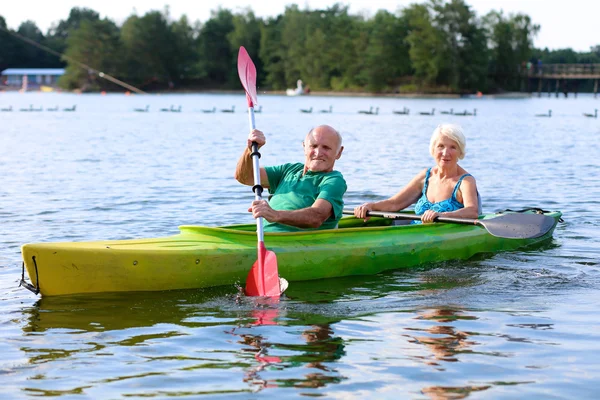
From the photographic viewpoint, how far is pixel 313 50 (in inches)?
4427

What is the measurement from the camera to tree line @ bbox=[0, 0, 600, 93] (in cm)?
9644

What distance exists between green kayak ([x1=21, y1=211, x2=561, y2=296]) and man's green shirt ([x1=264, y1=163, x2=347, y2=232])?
253 mm

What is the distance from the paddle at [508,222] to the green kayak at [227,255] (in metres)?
0.04

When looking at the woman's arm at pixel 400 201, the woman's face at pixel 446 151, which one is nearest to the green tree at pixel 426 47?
the woman's arm at pixel 400 201

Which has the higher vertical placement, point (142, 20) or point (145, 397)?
point (142, 20)

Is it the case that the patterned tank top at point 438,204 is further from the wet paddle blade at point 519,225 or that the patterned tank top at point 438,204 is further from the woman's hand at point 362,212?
→ the woman's hand at point 362,212

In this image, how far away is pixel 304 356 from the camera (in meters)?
5.76

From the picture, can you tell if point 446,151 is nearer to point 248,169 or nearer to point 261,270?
point 248,169

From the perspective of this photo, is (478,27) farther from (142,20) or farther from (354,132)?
(354,132)

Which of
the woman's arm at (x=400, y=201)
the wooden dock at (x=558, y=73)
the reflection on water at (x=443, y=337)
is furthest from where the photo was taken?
the wooden dock at (x=558, y=73)

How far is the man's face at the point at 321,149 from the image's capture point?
24.1ft

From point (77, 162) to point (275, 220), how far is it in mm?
15145

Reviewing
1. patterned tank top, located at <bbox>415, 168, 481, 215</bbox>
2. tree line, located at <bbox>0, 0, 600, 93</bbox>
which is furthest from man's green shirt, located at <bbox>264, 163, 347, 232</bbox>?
tree line, located at <bbox>0, 0, 600, 93</bbox>

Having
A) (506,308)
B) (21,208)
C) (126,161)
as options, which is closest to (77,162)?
(126,161)
